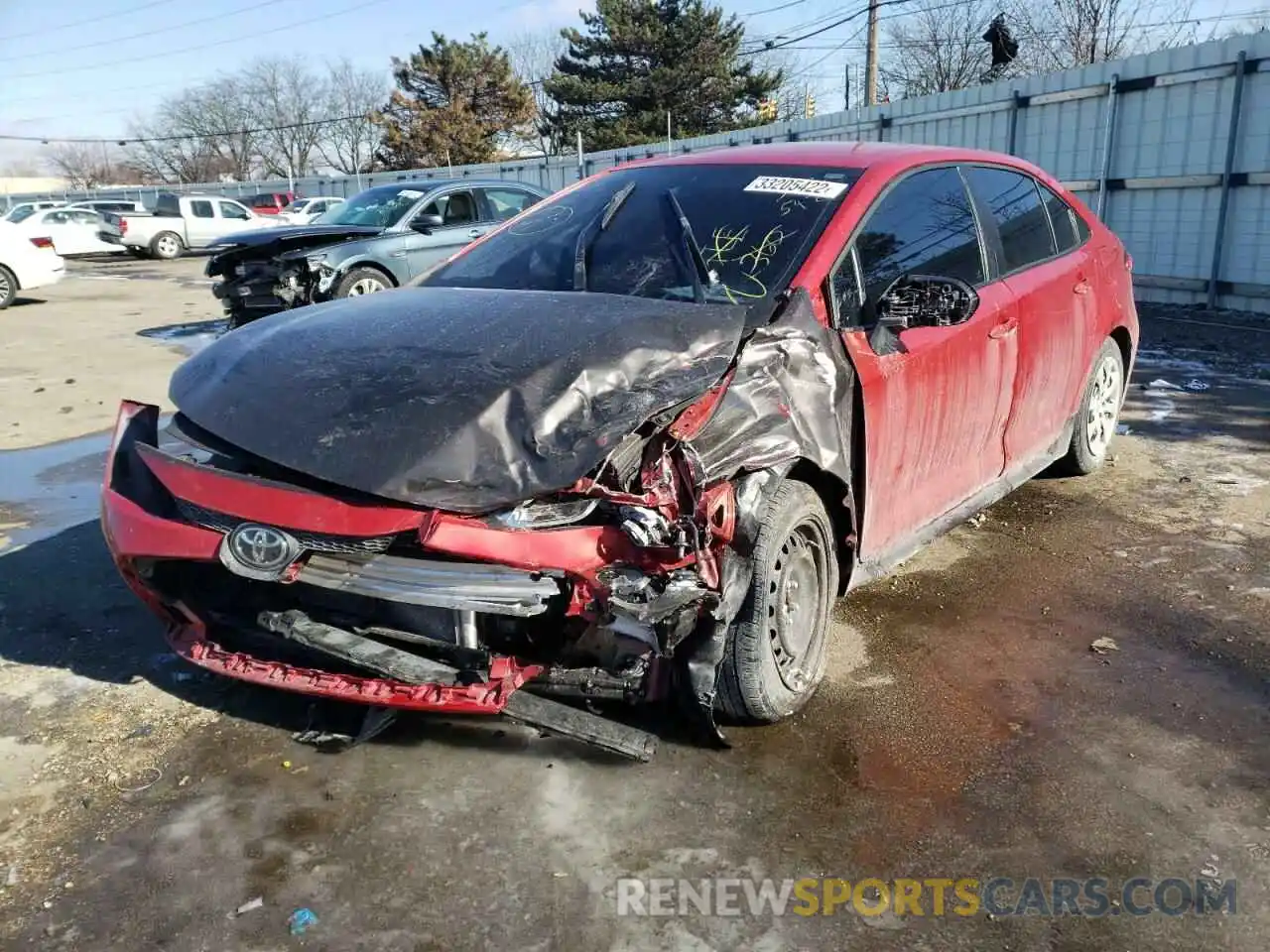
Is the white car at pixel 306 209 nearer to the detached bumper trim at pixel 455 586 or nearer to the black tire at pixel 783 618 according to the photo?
the black tire at pixel 783 618

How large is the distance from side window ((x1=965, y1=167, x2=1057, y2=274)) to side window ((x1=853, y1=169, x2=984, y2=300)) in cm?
22

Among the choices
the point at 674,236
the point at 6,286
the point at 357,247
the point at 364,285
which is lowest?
the point at 6,286

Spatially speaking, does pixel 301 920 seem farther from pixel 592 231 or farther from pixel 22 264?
pixel 22 264

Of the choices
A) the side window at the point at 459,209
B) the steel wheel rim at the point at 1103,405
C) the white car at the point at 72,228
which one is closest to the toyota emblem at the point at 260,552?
the steel wheel rim at the point at 1103,405

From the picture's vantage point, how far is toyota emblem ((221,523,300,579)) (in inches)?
103

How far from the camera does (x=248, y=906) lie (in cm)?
238

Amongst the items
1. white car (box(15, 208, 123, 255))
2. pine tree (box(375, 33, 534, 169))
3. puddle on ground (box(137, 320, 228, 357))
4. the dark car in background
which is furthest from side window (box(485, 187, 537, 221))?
pine tree (box(375, 33, 534, 169))

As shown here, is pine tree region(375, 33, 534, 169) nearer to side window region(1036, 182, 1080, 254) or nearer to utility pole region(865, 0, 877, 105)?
utility pole region(865, 0, 877, 105)

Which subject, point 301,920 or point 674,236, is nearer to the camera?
point 301,920

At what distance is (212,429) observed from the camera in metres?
2.90

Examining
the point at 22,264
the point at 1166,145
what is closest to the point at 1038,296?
the point at 1166,145

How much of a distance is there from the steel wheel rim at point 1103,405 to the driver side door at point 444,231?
7598 millimetres

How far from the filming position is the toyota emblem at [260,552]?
2613 millimetres

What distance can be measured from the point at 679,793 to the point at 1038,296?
111 inches
